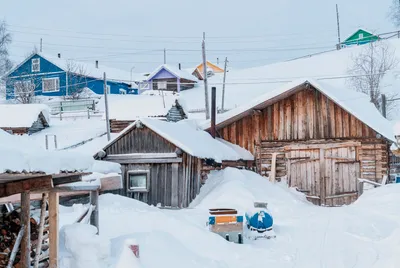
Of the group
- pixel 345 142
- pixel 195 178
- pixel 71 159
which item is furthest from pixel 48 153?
pixel 345 142

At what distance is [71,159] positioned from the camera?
6.99 m

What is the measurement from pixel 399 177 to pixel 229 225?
13.4 meters

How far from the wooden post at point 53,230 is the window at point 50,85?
162 ft

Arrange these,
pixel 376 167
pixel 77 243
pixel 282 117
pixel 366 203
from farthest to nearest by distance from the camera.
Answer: pixel 282 117 < pixel 376 167 < pixel 366 203 < pixel 77 243

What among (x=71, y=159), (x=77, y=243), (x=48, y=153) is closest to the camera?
(x=48, y=153)

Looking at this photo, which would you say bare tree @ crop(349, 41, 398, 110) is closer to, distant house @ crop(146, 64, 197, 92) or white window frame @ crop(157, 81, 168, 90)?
distant house @ crop(146, 64, 197, 92)

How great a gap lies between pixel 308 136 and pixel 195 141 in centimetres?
510

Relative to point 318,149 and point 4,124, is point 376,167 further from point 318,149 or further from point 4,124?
point 4,124

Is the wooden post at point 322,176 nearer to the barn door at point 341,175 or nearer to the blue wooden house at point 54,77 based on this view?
the barn door at point 341,175

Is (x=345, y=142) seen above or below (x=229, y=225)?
above

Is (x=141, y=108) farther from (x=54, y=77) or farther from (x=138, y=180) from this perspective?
(x=54, y=77)

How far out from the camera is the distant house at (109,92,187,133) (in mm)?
35188

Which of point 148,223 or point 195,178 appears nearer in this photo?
point 148,223

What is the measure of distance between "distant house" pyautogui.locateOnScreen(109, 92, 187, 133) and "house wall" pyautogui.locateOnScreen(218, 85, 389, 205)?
10.9 meters
